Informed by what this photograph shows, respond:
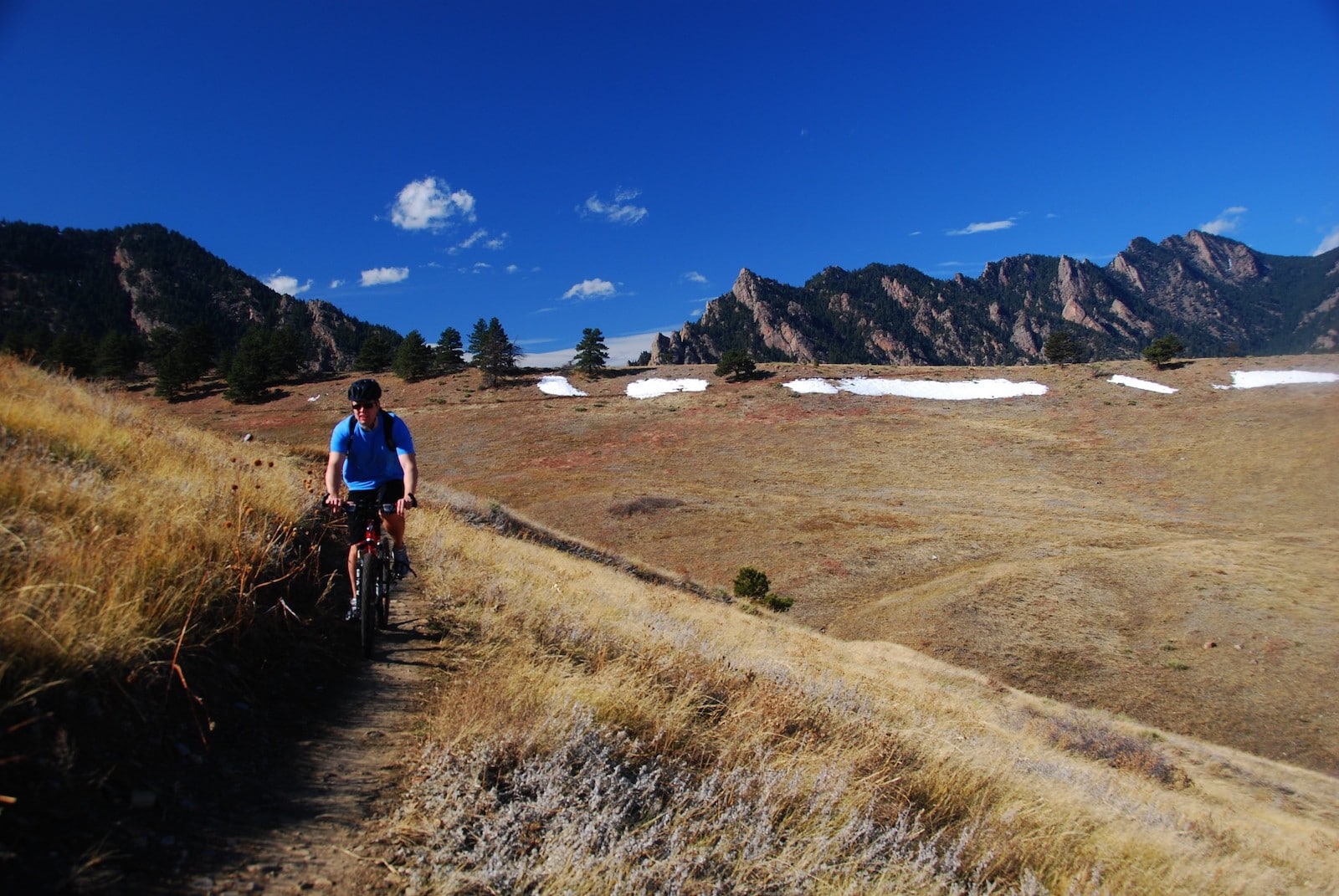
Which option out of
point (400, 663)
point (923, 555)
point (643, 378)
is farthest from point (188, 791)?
point (643, 378)

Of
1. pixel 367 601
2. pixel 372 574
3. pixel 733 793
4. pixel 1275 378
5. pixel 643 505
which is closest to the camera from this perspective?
pixel 733 793

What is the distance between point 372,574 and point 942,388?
2323 inches

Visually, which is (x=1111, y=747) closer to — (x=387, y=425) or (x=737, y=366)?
(x=387, y=425)

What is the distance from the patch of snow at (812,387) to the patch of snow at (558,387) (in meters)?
Answer: 21.9

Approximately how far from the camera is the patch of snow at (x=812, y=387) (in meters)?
56.7

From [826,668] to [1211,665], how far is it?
44.6 ft

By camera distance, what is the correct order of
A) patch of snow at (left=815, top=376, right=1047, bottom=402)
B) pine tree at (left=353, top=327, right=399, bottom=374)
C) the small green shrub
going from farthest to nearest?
1. pine tree at (left=353, top=327, right=399, bottom=374)
2. patch of snow at (left=815, top=376, right=1047, bottom=402)
3. the small green shrub

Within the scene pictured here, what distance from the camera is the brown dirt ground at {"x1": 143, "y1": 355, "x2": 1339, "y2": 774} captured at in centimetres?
1652

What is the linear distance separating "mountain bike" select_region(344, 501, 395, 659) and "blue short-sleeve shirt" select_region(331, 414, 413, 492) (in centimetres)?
24

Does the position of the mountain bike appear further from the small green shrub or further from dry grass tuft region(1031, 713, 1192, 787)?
the small green shrub

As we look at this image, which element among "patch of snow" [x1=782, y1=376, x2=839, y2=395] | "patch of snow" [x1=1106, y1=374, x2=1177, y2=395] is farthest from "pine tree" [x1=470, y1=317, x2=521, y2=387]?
"patch of snow" [x1=1106, y1=374, x2=1177, y2=395]

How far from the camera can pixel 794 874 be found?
3.08 m

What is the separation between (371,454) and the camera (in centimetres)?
561

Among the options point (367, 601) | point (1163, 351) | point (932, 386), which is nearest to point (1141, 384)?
point (1163, 351)
